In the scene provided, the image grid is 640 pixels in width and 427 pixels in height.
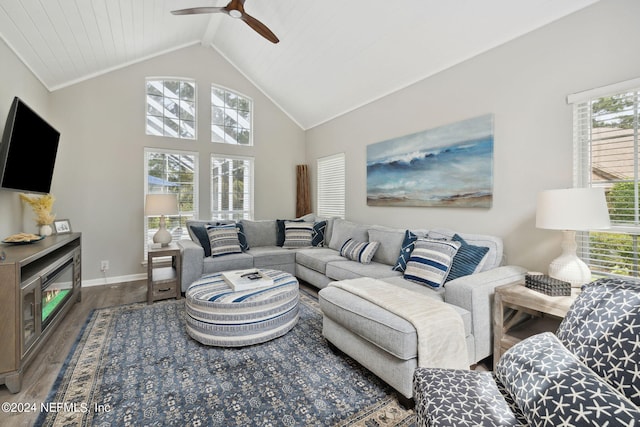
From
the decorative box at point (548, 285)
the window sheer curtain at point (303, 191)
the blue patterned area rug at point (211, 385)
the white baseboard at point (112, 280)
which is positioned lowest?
the blue patterned area rug at point (211, 385)

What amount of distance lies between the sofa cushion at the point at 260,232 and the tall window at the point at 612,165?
11.9 feet

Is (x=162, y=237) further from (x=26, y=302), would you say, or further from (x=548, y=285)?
(x=548, y=285)

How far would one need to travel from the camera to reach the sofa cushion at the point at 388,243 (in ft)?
10.5

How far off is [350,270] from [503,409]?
213cm

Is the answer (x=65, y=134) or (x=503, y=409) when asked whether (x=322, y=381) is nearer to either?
(x=503, y=409)

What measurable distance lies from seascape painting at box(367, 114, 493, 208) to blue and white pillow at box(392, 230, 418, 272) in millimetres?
569

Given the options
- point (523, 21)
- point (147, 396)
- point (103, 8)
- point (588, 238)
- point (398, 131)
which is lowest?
point (147, 396)

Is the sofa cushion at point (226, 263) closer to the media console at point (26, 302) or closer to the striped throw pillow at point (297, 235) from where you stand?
the striped throw pillow at point (297, 235)

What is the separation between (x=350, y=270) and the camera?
3131 mm

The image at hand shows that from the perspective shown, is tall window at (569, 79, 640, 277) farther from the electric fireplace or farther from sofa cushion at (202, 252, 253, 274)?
the electric fireplace

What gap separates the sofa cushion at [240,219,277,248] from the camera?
Answer: 4.44m

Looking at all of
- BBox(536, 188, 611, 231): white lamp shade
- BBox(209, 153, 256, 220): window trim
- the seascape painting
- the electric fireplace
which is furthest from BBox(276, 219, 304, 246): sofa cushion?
BBox(536, 188, 611, 231): white lamp shade

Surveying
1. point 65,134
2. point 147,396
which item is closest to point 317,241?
point 147,396

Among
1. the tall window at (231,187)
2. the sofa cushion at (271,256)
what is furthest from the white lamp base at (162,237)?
the tall window at (231,187)
